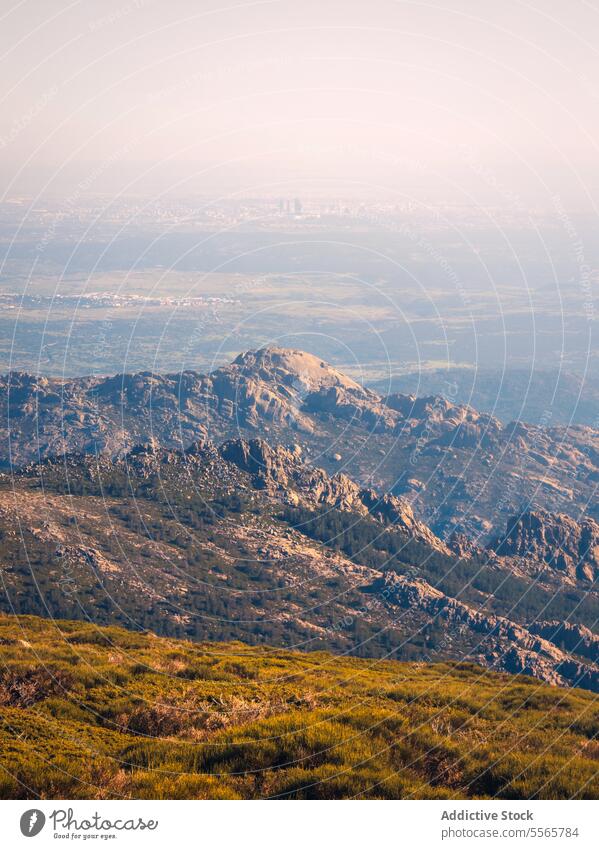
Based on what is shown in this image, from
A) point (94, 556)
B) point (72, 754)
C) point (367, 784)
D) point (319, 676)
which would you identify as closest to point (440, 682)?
point (319, 676)
